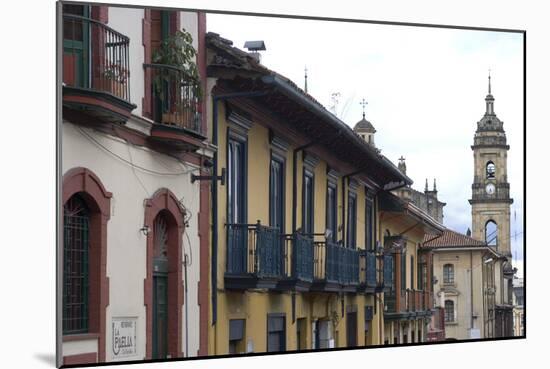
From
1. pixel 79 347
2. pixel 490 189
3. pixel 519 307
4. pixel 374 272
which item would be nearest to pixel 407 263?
pixel 374 272

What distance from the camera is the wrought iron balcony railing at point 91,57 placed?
48.0 ft

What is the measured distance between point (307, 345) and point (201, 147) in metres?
2.85

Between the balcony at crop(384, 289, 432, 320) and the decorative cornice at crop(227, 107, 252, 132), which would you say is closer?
the decorative cornice at crop(227, 107, 252, 132)

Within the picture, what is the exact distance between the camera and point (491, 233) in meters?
20.1

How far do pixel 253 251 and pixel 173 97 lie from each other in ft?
6.88

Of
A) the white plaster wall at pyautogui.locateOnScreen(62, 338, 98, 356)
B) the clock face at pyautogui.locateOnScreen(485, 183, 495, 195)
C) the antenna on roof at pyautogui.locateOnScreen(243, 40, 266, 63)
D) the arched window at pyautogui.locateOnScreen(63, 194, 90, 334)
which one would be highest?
the antenna on roof at pyautogui.locateOnScreen(243, 40, 266, 63)

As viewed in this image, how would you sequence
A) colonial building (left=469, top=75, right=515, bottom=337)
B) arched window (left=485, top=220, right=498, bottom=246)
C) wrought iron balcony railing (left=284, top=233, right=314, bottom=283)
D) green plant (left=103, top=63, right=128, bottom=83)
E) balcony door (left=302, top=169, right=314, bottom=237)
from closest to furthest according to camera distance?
green plant (left=103, top=63, right=128, bottom=83), wrought iron balcony railing (left=284, top=233, right=314, bottom=283), balcony door (left=302, top=169, right=314, bottom=237), colonial building (left=469, top=75, right=515, bottom=337), arched window (left=485, top=220, right=498, bottom=246)

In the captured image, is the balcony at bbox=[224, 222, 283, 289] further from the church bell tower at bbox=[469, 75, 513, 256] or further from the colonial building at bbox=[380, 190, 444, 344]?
the colonial building at bbox=[380, 190, 444, 344]

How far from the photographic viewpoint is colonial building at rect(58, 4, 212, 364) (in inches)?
579

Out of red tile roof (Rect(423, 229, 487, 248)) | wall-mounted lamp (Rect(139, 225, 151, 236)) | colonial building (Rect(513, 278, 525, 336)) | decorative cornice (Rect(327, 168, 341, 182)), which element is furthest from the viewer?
red tile roof (Rect(423, 229, 487, 248))

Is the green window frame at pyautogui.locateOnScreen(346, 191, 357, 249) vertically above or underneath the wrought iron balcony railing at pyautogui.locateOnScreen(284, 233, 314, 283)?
above

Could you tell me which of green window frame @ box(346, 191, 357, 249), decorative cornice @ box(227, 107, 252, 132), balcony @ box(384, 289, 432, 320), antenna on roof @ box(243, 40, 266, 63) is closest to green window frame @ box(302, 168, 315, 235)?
green window frame @ box(346, 191, 357, 249)

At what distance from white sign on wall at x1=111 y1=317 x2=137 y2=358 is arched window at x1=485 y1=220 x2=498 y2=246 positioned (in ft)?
18.6

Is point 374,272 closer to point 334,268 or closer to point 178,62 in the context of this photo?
point 334,268
